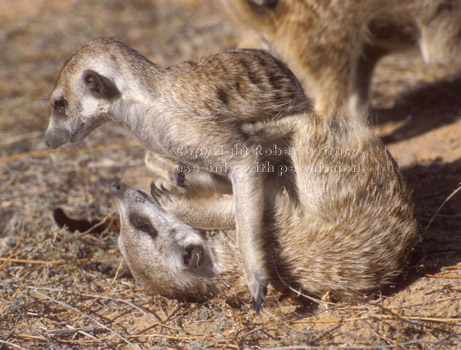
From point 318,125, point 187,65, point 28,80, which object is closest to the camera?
point 318,125

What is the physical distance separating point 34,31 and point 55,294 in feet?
16.4

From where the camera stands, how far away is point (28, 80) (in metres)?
5.60

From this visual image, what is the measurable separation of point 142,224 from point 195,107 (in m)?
0.68

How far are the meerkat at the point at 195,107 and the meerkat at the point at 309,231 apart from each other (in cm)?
14

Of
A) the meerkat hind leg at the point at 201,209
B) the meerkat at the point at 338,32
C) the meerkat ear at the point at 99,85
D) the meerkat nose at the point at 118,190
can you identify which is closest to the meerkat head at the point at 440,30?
the meerkat at the point at 338,32

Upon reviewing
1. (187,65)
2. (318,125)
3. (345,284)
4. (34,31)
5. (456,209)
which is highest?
(34,31)

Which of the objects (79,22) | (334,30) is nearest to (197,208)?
(334,30)

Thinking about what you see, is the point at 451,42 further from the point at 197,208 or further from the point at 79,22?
the point at 79,22

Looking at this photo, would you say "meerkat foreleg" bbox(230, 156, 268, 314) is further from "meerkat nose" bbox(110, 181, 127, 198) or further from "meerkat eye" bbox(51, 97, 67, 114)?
"meerkat eye" bbox(51, 97, 67, 114)

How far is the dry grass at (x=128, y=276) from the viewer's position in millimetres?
2174

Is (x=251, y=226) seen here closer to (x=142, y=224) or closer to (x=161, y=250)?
(x=161, y=250)

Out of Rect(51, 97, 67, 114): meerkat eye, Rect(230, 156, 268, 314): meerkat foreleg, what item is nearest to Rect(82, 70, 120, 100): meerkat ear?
Rect(51, 97, 67, 114): meerkat eye

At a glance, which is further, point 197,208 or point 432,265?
point 197,208

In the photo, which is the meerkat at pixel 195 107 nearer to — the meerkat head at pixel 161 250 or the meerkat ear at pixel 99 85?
the meerkat ear at pixel 99 85
